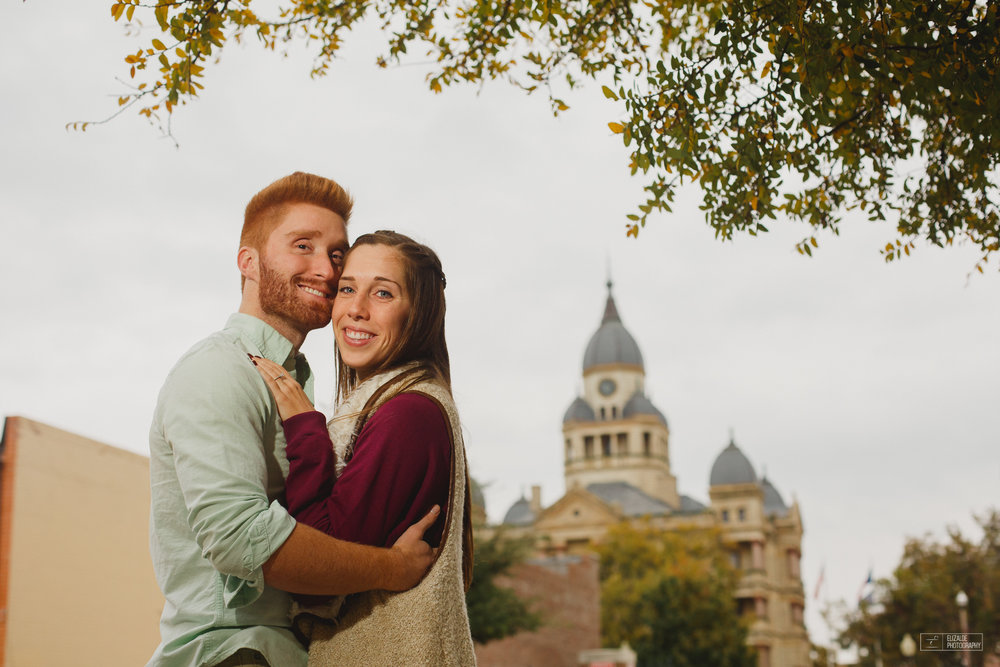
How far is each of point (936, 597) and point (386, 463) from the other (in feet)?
128

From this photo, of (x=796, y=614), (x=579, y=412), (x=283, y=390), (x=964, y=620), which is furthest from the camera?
(x=579, y=412)

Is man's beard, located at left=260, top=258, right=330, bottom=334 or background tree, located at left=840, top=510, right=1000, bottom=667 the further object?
background tree, located at left=840, top=510, right=1000, bottom=667

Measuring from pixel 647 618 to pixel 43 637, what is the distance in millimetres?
46187

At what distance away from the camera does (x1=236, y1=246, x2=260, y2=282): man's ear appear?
3416 millimetres

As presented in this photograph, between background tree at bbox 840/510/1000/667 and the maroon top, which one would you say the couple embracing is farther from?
background tree at bbox 840/510/1000/667

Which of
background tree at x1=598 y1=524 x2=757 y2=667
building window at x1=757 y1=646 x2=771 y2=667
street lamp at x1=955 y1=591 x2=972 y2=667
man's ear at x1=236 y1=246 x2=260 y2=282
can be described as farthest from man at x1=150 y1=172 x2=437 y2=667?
building window at x1=757 y1=646 x2=771 y2=667

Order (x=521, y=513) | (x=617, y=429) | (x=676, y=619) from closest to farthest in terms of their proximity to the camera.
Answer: (x=676, y=619)
(x=521, y=513)
(x=617, y=429)

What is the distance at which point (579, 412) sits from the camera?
105062 millimetres

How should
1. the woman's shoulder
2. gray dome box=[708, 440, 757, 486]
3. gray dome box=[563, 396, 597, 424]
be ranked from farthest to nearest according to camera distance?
gray dome box=[563, 396, 597, 424]
gray dome box=[708, 440, 757, 486]
the woman's shoulder

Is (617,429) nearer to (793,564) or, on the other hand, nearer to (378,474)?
(793,564)

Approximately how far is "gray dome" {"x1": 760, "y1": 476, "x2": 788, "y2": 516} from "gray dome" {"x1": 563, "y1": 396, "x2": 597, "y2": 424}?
56.1ft

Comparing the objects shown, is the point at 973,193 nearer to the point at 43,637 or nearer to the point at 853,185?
the point at 853,185

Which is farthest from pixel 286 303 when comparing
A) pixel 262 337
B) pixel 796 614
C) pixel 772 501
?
pixel 772 501

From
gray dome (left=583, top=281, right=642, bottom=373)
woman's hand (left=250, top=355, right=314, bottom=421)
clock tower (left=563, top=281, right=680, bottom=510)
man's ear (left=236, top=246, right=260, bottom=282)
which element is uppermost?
gray dome (left=583, top=281, right=642, bottom=373)
